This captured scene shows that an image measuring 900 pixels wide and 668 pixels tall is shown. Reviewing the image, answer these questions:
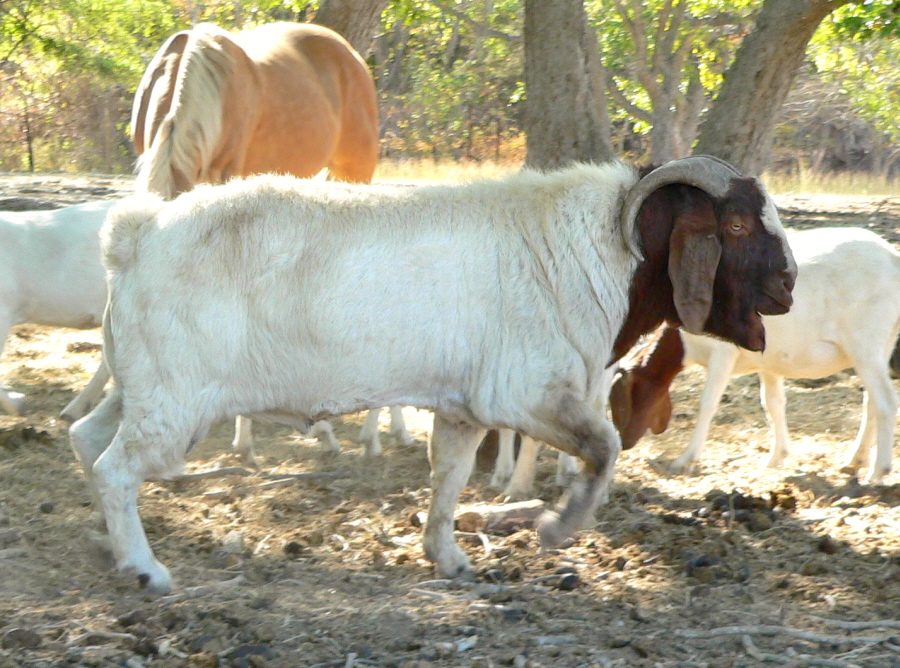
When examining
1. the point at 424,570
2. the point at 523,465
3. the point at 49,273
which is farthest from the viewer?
the point at 49,273

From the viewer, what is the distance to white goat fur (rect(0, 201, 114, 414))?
6926 millimetres

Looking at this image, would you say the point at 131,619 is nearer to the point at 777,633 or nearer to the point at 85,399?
the point at 777,633

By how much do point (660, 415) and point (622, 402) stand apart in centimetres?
31

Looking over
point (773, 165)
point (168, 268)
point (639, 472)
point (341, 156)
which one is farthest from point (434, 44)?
point (168, 268)

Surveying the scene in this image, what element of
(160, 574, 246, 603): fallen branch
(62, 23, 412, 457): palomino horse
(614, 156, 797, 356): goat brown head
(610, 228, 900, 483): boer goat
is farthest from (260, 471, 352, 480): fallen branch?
(614, 156, 797, 356): goat brown head

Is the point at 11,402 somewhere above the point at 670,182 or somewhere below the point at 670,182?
below

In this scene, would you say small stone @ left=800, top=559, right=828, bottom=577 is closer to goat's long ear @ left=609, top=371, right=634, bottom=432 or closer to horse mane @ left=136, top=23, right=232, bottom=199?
goat's long ear @ left=609, top=371, right=634, bottom=432

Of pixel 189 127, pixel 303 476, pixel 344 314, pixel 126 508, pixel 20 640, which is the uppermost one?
pixel 189 127

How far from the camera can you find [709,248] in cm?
432

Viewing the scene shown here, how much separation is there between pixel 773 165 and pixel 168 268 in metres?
29.1

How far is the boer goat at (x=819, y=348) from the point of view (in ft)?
20.9

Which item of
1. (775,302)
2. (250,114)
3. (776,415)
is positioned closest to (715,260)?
(775,302)

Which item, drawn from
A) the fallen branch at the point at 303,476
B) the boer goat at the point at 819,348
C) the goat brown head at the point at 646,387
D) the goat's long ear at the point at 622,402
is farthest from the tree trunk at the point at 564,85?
the fallen branch at the point at 303,476

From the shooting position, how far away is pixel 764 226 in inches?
173
